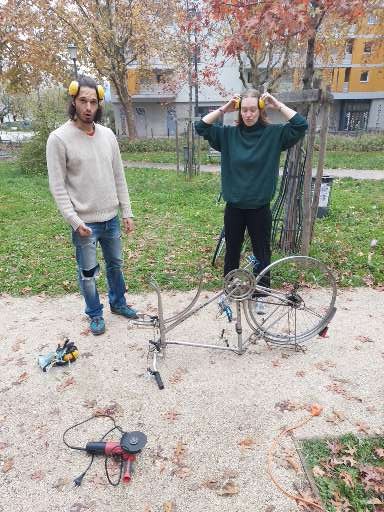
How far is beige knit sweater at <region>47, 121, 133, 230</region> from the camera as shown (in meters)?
2.99

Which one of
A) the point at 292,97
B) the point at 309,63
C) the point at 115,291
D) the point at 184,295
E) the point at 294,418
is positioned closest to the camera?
the point at 294,418

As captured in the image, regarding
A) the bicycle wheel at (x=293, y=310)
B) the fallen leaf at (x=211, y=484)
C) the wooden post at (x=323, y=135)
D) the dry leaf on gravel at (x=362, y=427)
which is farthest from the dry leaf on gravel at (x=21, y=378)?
the wooden post at (x=323, y=135)

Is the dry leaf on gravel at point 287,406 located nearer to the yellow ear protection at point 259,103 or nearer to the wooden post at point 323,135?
the yellow ear protection at point 259,103

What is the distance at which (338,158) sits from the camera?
1603 cm

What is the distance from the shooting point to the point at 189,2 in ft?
55.1

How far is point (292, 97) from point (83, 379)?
357 cm

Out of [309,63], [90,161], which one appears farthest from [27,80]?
[90,161]

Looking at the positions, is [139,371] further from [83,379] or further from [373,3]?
[373,3]

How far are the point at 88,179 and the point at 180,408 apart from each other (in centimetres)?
192

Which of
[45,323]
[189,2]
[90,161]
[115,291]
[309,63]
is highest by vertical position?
[189,2]

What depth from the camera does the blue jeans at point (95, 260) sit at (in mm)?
3320

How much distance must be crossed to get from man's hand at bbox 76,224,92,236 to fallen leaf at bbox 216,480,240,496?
6.75 ft

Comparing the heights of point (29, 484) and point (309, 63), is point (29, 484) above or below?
below

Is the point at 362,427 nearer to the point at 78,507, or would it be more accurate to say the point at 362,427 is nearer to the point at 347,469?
the point at 347,469
